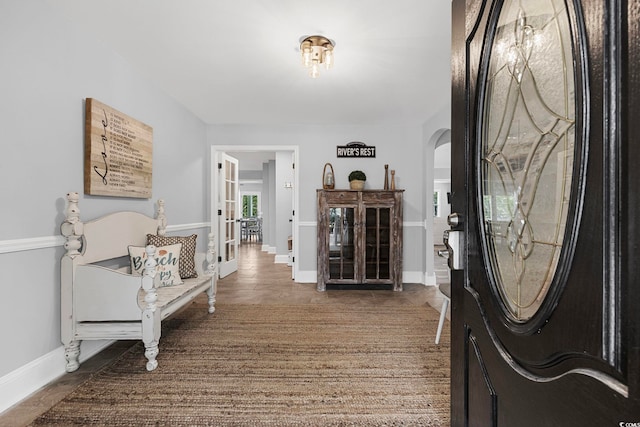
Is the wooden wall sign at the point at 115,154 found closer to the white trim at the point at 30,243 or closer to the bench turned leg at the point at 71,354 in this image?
the white trim at the point at 30,243

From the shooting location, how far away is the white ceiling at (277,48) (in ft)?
6.35

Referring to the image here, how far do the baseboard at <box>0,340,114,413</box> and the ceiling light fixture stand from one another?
260 cm

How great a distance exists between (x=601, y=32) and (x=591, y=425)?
21.7 inches

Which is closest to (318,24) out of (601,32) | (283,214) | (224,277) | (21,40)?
(21,40)

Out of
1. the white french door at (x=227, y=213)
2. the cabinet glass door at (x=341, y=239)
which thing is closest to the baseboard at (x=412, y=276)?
the cabinet glass door at (x=341, y=239)

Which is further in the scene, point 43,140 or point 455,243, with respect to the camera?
point 43,140

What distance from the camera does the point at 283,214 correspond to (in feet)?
21.2

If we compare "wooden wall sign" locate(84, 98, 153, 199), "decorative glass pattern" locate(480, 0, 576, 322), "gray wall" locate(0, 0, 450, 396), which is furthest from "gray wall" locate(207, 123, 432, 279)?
"decorative glass pattern" locate(480, 0, 576, 322)

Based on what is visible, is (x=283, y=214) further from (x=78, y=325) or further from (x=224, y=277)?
(x=78, y=325)

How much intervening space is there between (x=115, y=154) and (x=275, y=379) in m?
2.08

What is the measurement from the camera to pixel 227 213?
4.91 meters

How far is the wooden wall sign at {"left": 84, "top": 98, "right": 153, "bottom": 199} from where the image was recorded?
2152 mm

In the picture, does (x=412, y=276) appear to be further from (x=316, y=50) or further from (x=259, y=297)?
(x=316, y=50)

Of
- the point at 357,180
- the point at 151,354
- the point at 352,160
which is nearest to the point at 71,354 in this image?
the point at 151,354
